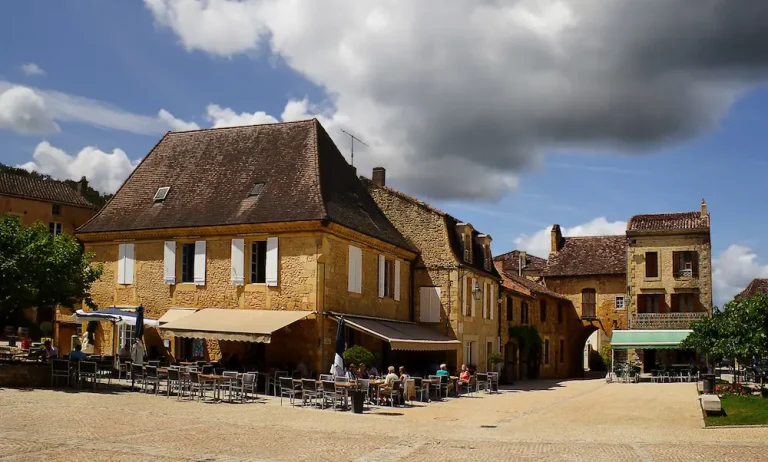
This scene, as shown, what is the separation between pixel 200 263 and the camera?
23594 millimetres

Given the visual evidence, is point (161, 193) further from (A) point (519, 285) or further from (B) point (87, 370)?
(A) point (519, 285)

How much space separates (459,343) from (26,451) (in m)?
18.4

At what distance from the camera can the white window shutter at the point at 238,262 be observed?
22.9m

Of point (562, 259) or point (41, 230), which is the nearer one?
point (41, 230)

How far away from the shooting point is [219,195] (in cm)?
2459

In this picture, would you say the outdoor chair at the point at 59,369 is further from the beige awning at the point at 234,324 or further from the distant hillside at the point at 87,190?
the distant hillside at the point at 87,190

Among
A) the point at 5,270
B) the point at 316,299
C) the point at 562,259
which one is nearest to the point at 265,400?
the point at 316,299

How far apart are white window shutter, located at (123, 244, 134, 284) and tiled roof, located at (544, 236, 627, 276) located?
26.4 metres

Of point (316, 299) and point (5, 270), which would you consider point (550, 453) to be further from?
point (5, 270)

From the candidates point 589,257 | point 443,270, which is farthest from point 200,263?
point 589,257

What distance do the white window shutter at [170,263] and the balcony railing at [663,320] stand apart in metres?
24.2

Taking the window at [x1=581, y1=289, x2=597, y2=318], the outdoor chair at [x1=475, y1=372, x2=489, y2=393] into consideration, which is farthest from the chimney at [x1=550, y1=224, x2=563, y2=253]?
the outdoor chair at [x1=475, y1=372, x2=489, y2=393]

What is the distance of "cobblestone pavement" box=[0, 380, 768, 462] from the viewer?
11.0 meters

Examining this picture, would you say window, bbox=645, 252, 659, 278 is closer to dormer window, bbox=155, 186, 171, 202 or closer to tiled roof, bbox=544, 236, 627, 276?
tiled roof, bbox=544, 236, 627, 276
